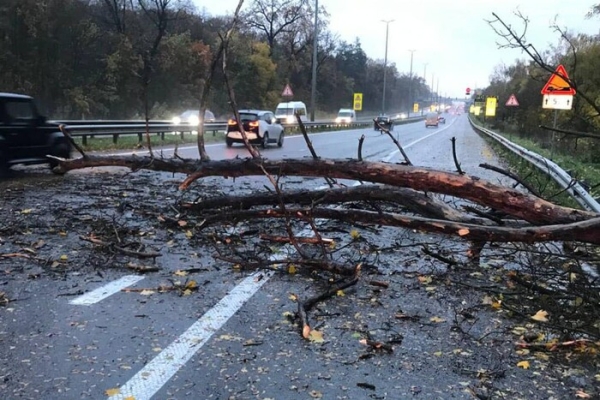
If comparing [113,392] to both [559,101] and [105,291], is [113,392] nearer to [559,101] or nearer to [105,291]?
[105,291]

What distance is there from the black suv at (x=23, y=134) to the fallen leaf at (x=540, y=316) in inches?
406

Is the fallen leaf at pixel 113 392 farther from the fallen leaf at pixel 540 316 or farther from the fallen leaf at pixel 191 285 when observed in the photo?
the fallen leaf at pixel 540 316

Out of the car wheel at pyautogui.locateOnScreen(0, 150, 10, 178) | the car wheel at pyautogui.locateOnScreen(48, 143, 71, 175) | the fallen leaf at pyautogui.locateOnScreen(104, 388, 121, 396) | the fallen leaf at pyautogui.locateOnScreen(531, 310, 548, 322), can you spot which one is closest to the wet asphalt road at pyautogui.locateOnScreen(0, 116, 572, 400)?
the fallen leaf at pyautogui.locateOnScreen(104, 388, 121, 396)

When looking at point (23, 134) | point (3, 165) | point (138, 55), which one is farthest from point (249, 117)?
point (138, 55)

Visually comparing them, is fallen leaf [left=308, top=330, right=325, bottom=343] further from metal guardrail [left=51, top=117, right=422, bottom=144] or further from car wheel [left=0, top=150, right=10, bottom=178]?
metal guardrail [left=51, top=117, right=422, bottom=144]

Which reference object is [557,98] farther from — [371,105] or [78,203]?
[371,105]

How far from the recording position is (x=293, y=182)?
39.9 ft

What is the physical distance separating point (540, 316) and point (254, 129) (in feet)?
65.2

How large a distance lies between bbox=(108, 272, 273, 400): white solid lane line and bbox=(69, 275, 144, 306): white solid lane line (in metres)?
0.96

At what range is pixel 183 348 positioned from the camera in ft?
12.6

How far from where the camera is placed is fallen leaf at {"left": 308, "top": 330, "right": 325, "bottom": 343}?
401cm

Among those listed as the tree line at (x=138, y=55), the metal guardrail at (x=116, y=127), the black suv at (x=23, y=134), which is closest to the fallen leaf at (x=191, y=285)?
the black suv at (x=23, y=134)

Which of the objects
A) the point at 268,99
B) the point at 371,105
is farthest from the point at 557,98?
the point at 371,105

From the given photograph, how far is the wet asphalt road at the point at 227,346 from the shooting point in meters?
3.31
